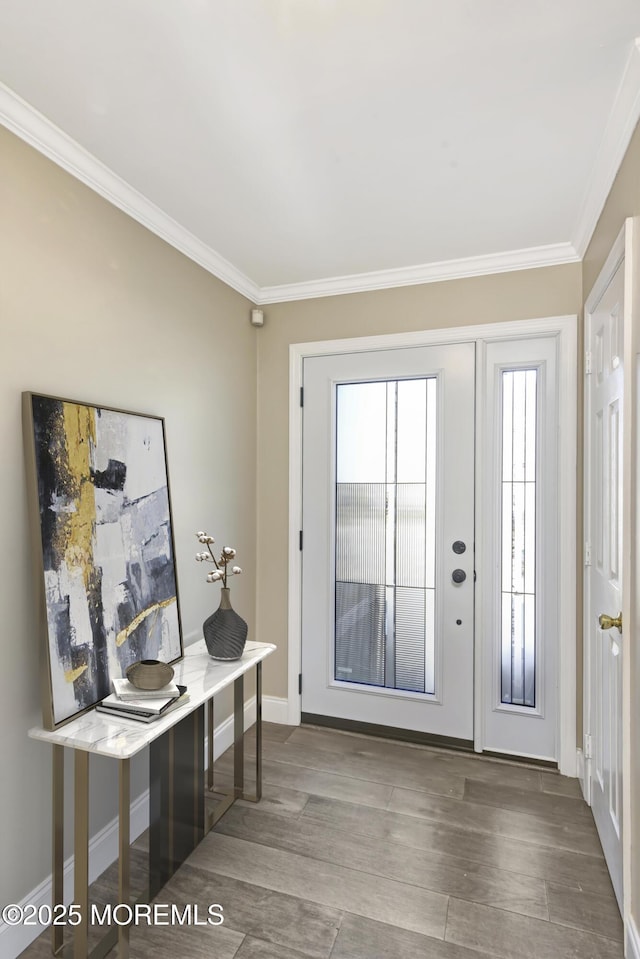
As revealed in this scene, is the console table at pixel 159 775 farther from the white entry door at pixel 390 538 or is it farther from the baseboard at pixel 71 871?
the white entry door at pixel 390 538

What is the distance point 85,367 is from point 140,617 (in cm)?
96

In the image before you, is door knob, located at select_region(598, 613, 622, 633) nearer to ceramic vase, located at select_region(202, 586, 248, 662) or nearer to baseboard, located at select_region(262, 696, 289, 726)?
ceramic vase, located at select_region(202, 586, 248, 662)

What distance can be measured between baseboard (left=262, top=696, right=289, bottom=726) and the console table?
695 mm

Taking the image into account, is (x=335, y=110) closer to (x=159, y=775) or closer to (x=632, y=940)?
(x=159, y=775)

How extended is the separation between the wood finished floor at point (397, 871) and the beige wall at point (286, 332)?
90cm

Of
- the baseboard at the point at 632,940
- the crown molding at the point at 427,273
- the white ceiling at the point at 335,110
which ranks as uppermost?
the white ceiling at the point at 335,110

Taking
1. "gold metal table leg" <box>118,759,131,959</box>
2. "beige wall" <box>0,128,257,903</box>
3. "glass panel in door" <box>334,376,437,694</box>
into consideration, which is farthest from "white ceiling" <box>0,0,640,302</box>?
"gold metal table leg" <box>118,759,131,959</box>

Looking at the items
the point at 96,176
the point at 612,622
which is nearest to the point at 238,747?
the point at 612,622

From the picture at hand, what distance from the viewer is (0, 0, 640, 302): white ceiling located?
1334 millimetres

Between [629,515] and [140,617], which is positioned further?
[140,617]

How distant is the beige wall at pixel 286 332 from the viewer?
279 cm

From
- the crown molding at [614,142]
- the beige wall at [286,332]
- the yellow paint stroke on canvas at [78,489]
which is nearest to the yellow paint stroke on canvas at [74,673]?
the yellow paint stroke on canvas at [78,489]

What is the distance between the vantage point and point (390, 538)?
2998 millimetres

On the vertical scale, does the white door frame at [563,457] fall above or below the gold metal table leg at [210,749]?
above
